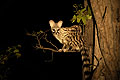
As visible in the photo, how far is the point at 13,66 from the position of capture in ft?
19.7

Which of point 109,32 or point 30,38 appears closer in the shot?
point 109,32

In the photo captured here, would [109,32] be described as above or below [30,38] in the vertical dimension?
below

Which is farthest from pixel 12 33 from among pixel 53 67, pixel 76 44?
pixel 76 44

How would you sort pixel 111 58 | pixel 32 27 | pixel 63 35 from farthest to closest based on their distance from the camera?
pixel 32 27
pixel 63 35
pixel 111 58

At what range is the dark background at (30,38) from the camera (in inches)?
Answer: 229

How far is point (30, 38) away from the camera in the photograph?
20.0ft

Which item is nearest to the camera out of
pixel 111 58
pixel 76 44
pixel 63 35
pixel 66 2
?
pixel 111 58

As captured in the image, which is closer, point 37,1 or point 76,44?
point 76,44

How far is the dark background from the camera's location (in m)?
5.82

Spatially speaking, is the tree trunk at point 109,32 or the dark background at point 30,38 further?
the dark background at point 30,38

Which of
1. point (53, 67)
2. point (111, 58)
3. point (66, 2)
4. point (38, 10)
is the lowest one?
point (53, 67)

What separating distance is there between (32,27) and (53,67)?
2191 millimetres

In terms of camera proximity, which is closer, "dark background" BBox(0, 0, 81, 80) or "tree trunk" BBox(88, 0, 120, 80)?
"tree trunk" BBox(88, 0, 120, 80)

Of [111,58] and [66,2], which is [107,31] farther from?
[66,2]
